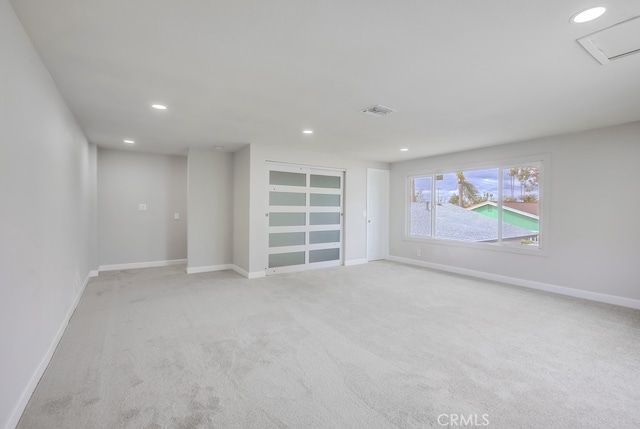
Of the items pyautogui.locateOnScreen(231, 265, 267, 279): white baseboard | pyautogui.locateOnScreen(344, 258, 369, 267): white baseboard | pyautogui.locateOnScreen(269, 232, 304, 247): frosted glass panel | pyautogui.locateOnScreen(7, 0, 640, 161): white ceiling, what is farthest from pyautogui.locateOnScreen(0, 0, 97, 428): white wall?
pyautogui.locateOnScreen(344, 258, 369, 267): white baseboard

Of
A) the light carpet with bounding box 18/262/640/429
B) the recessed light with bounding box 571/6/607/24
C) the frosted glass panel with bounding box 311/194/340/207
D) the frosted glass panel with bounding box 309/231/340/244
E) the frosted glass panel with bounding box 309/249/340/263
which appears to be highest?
the recessed light with bounding box 571/6/607/24

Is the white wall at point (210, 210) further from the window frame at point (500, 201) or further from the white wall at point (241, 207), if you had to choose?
the window frame at point (500, 201)

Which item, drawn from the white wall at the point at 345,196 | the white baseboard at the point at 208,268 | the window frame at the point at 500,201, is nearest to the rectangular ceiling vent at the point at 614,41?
the window frame at the point at 500,201

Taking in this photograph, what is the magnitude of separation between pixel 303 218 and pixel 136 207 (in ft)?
11.2

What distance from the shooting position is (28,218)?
2068mm

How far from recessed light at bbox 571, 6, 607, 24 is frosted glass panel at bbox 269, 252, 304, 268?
16.4ft

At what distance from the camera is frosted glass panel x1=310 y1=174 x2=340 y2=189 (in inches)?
244

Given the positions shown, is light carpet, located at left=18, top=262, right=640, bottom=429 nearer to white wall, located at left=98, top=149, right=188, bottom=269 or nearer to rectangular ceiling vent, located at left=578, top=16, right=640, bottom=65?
white wall, located at left=98, top=149, right=188, bottom=269

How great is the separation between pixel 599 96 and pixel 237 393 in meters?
4.21

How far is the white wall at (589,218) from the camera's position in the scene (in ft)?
12.8

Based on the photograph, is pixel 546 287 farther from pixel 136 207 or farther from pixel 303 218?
pixel 136 207

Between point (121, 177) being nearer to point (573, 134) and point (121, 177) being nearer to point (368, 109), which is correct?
point (368, 109)

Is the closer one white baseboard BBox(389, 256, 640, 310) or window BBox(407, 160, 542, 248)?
white baseboard BBox(389, 256, 640, 310)

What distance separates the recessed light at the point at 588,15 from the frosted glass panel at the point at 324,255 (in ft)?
16.8
